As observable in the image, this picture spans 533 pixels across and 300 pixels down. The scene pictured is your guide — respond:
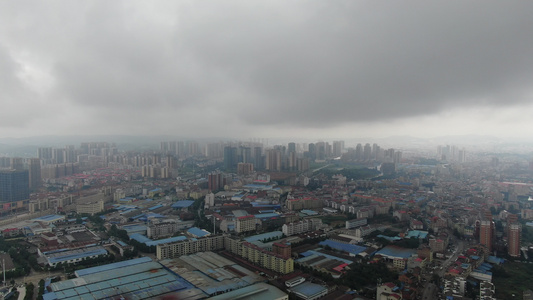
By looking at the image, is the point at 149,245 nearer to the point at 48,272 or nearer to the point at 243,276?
the point at 48,272

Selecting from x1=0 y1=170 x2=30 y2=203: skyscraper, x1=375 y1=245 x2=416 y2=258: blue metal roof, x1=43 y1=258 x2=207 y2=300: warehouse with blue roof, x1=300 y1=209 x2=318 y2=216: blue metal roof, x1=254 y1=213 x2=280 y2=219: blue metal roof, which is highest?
x1=0 y1=170 x2=30 y2=203: skyscraper

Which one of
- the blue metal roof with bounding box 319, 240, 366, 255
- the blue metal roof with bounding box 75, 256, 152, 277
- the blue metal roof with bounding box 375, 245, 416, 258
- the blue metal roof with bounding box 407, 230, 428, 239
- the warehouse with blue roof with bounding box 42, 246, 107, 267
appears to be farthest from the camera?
the blue metal roof with bounding box 407, 230, 428, 239

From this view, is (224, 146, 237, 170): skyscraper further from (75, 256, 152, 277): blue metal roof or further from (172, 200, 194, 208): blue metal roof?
(75, 256, 152, 277): blue metal roof

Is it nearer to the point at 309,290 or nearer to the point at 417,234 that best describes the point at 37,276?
the point at 309,290

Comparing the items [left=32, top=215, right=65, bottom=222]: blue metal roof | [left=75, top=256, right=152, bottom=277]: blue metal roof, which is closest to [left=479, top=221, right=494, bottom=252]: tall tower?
[left=75, top=256, right=152, bottom=277]: blue metal roof

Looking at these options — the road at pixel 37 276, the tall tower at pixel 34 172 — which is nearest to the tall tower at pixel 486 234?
the road at pixel 37 276

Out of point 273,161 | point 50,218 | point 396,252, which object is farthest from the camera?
point 273,161

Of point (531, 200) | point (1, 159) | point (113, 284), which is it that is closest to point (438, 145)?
point (531, 200)

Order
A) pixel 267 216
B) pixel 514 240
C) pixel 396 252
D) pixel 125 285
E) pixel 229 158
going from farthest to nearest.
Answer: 1. pixel 229 158
2. pixel 267 216
3. pixel 514 240
4. pixel 396 252
5. pixel 125 285

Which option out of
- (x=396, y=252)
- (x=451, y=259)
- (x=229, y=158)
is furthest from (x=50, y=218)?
(x=229, y=158)
